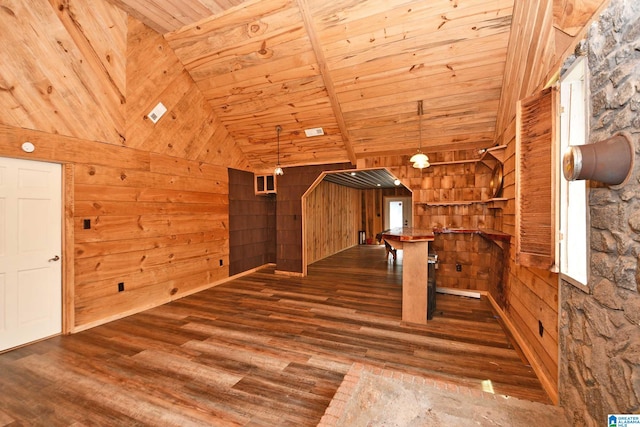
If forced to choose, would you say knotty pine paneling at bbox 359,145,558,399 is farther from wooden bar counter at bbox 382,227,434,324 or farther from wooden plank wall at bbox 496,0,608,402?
wooden bar counter at bbox 382,227,434,324

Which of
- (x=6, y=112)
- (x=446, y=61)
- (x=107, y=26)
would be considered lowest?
(x=6, y=112)

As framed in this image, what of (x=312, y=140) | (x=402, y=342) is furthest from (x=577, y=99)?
(x=312, y=140)

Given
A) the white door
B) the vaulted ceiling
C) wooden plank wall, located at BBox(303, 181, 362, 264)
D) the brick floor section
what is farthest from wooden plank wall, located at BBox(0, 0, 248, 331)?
the brick floor section

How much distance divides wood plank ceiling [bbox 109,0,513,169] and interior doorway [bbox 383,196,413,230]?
6.14 metres

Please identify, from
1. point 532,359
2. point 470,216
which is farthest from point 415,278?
point 470,216

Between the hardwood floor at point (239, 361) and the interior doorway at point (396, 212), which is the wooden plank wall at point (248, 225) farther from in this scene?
the interior doorway at point (396, 212)

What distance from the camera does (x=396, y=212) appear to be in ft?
35.4

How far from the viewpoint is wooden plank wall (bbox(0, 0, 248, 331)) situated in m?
2.76

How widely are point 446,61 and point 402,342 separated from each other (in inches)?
133

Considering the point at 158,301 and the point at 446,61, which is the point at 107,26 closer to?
the point at 158,301

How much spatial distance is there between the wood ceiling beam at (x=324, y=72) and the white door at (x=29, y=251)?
3452 millimetres

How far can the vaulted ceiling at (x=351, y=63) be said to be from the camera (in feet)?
9.69

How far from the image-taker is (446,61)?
10.6 feet

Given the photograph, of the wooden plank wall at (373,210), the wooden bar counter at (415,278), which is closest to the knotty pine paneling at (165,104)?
the wooden bar counter at (415,278)
